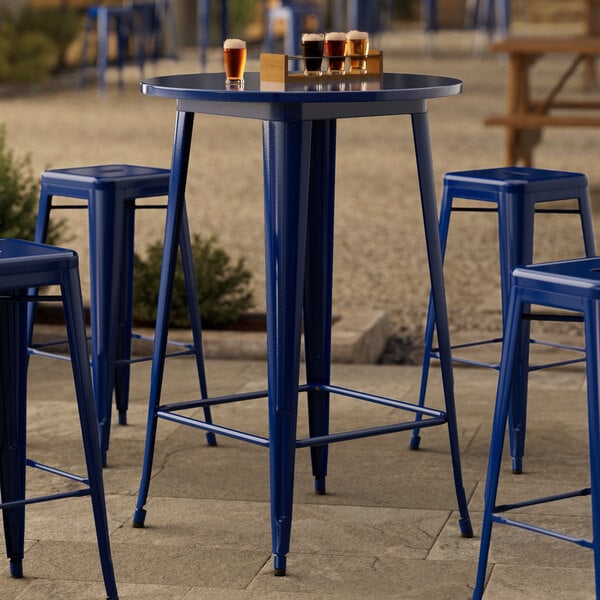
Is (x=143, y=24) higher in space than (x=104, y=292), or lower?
higher

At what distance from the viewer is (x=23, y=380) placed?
279 cm

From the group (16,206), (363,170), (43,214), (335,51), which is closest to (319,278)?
(335,51)

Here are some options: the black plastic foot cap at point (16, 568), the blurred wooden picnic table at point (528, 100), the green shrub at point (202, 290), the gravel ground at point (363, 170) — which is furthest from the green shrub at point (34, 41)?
the black plastic foot cap at point (16, 568)

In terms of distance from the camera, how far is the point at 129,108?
494 inches

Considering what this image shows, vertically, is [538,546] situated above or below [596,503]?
below

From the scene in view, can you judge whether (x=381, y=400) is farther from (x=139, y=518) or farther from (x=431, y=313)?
(x=139, y=518)

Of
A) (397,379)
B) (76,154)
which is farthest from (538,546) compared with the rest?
(76,154)

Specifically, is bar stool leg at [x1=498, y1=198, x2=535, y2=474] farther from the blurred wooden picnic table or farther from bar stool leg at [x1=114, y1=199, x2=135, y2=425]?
the blurred wooden picnic table

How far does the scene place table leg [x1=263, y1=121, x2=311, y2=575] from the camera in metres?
2.85

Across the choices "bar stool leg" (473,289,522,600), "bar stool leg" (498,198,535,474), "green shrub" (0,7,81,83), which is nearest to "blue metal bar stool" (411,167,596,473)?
"bar stool leg" (498,198,535,474)

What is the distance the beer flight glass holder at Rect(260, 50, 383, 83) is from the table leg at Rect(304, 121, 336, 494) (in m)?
0.17

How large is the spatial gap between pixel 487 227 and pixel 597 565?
15.3 ft

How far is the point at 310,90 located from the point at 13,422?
0.86 metres

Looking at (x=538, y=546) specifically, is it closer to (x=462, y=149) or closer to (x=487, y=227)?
(x=487, y=227)
